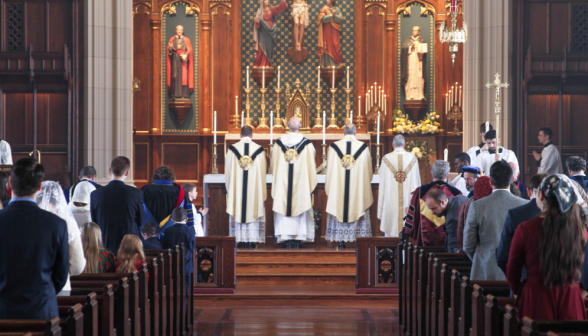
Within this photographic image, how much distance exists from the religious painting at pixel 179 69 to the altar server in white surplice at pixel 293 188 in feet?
15.5

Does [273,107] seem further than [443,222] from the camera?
Yes

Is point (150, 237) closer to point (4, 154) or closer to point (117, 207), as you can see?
point (117, 207)

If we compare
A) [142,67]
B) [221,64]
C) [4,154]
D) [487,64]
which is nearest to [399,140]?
[487,64]

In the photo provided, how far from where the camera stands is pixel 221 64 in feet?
45.4

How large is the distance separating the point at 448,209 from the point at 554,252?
2757 mm

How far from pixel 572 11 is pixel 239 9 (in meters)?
6.31

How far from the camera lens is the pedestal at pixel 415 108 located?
44.9ft

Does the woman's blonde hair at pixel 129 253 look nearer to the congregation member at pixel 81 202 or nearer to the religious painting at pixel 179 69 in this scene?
the congregation member at pixel 81 202

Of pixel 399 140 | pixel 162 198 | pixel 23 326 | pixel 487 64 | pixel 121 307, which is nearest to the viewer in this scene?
pixel 23 326

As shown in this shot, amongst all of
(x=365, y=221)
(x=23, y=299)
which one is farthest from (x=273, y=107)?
(x=23, y=299)

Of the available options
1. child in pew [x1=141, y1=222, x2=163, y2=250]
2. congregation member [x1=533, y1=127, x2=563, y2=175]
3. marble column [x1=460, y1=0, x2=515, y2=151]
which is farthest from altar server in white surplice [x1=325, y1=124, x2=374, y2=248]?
child in pew [x1=141, y1=222, x2=163, y2=250]

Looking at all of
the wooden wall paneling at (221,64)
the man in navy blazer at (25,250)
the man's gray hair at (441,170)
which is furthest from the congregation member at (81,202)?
the wooden wall paneling at (221,64)

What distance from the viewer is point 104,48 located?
1123 cm

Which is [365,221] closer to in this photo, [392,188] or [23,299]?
[392,188]
